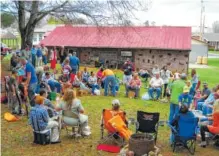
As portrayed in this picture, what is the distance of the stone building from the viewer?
A: 27.9m

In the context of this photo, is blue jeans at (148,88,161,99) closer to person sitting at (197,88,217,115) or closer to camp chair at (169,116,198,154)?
person sitting at (197,88,217,115)

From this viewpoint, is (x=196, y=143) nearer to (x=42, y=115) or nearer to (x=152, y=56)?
(x=42, y=115)

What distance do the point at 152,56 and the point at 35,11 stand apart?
12.4 metres

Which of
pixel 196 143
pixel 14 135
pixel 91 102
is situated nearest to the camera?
pixel 196 143

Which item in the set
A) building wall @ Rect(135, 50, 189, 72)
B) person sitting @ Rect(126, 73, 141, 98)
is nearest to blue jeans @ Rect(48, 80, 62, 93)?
person sitting @ Rect(126, 73, 141, 98)

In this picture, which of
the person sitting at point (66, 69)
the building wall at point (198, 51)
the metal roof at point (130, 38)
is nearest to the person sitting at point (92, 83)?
the person sitting at point (66, 69)

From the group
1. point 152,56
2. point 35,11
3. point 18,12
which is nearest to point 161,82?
point 35,11

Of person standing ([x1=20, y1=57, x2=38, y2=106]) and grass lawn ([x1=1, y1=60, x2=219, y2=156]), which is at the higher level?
person standing ([x1=20, y1=57, x2=38, y2=106])

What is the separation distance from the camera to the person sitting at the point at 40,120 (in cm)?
791

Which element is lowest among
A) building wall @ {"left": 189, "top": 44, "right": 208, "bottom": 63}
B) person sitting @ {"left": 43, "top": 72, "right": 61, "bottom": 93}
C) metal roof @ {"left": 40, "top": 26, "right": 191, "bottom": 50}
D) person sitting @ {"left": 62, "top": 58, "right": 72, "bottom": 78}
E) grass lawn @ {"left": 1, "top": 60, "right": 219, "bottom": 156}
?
grass lawn @ {"left": 1, "top": 60, "right": 219, "bottom": 156}

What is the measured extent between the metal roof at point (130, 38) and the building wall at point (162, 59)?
21.1 inches

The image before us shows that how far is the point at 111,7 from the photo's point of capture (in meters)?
18.5

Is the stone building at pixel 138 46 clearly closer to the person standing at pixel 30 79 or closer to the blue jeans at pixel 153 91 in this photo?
the blue jeans at pixel 153 91

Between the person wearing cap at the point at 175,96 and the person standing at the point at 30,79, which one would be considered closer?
the person wearing cap at the point at 175,96
